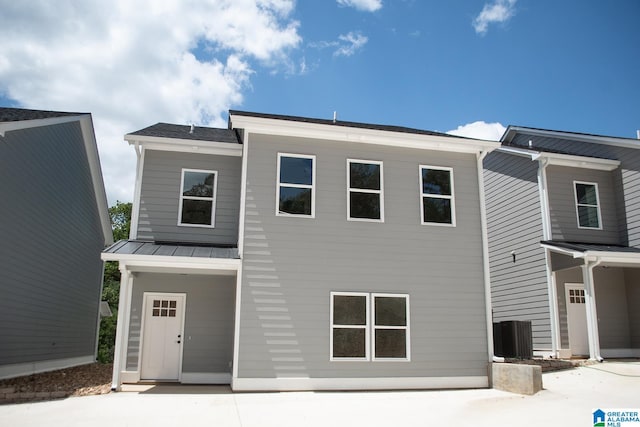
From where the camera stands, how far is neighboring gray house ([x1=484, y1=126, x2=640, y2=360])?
14.2 metres

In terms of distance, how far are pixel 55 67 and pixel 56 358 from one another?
857 cm

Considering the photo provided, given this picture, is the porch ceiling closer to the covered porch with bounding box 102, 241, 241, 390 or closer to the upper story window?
the upper story window

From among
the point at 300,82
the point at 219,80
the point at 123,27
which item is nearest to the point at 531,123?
the point at 300,82

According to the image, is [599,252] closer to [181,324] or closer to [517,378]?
[517,378]

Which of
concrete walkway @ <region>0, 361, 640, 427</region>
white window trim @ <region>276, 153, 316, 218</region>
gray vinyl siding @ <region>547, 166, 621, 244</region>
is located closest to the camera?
concrete walkway @ <region>0, 361, 640, 427</region>

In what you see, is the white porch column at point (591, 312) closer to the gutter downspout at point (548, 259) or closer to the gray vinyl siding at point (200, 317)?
the gutter downspout at point (548, 259)

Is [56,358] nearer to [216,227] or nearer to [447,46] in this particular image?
[216,227]

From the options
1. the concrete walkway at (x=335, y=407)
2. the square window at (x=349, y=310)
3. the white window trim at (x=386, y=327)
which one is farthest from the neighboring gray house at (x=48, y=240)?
the white window trim at (x=386, y=327)

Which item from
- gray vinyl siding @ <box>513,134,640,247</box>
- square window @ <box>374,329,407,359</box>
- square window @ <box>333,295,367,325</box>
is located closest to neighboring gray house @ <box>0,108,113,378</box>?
square window @ <box>333,295,367,325</box>

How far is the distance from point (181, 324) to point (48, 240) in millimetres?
4948

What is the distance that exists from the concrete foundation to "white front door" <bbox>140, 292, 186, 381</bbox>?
7.06m

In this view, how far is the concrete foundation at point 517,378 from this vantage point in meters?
9.29

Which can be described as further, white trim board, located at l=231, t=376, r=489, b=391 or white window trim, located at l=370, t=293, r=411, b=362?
white window trim, located at l=370, t=293, r=411, b=362

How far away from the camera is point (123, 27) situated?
12.3m
